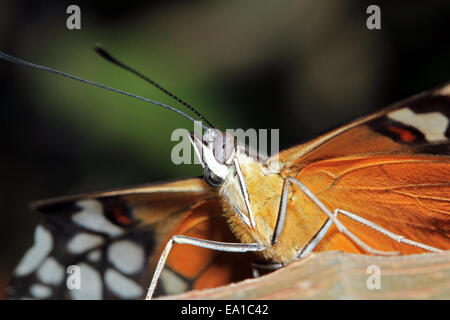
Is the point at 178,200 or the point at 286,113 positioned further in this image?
the point at 286,113

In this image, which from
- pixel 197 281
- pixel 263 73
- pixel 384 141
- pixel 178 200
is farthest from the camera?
pixel 263 73

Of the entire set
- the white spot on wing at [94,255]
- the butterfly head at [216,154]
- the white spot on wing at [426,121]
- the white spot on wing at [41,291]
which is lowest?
the white spot on wing at [41,291]

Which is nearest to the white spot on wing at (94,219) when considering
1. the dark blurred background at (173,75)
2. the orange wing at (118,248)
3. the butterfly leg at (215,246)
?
the orange wing at (118,248)

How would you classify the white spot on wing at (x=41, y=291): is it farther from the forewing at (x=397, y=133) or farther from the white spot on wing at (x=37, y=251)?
the forewing at (x=397, y=133)

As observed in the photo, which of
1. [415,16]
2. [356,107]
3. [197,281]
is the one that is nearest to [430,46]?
[415,16]

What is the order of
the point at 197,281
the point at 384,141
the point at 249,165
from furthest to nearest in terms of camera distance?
the point at 197,281, the point at 249,165, the point at 384,141

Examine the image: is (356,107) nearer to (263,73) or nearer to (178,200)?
(263,73)

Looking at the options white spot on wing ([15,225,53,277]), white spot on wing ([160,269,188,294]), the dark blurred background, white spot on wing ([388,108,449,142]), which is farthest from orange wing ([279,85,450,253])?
the dark blurred background

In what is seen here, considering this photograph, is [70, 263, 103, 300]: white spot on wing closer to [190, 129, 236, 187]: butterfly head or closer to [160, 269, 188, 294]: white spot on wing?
[160, 269, 188, 294]: white spot on wing
